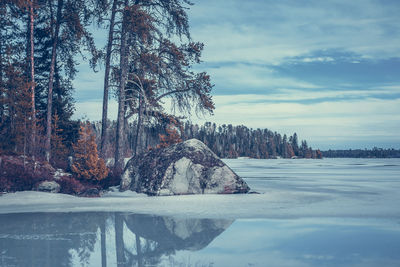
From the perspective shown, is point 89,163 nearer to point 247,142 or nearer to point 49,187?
point 49,187

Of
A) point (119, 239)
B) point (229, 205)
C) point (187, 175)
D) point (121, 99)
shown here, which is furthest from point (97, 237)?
point (121, 99)

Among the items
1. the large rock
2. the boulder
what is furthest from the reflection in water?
the boulder

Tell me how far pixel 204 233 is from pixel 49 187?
748cm

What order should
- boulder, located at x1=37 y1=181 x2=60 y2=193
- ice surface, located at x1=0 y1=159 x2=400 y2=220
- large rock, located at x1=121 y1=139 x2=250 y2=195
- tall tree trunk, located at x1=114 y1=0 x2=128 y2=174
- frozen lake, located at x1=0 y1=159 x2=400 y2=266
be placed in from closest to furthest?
frozen lake, located at x1=0 y1=159 x2=400 y2=266, ice surface, located at x1=0 y1=159 x2=400 y2=220, large rock, located at x1=121 y1=139 x2=250 y2=195, boulder, located at x1=37 y1=181 x2=60 y2=193, tall tree trunk, located at x1=114 y1=0 x2=128 y2=174

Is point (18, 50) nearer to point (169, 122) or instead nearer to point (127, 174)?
point (169, 122)

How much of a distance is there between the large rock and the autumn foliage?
6.24ft

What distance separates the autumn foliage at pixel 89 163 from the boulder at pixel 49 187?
4.65 feet

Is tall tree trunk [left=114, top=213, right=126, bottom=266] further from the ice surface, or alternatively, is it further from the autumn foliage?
the autumn foliage

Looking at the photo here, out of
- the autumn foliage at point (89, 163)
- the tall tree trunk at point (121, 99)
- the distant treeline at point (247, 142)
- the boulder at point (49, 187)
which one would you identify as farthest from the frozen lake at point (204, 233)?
the distant treeline at point (247, 142)

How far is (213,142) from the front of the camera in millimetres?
102688

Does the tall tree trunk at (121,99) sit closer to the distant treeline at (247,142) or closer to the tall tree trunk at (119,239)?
the tall tree trunk at (119,239)

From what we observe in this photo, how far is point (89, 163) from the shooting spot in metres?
12.5

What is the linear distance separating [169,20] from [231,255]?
1409 centimetres

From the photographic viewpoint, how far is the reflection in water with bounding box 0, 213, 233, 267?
3832 mm
